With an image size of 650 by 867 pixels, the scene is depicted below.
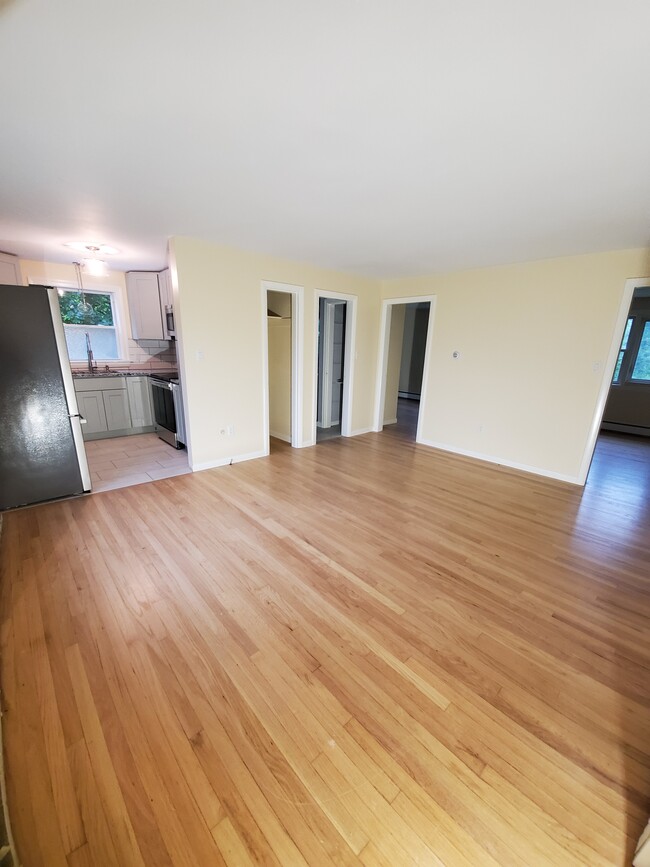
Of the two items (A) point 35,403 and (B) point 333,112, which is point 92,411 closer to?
(A) point 35,403

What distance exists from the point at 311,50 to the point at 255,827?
2.67m

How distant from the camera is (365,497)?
3.48 metres

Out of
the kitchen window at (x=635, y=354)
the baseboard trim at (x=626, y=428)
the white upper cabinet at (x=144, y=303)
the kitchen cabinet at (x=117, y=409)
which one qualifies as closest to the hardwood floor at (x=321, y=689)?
the kitchen cabinet at (x=117, y=409)

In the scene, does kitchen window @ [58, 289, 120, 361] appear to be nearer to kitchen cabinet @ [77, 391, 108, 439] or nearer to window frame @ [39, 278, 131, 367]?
window frame @ [39, 278, 131, 367]

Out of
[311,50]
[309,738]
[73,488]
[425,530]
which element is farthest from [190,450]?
[311,50]

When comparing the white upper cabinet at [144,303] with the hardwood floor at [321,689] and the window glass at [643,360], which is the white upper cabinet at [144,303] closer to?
the hardwood floor at [321,689]

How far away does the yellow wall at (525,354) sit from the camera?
12.0ft

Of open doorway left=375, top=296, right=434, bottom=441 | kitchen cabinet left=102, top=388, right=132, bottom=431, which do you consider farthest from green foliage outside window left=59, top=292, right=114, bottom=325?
open doorway left=375, top=296, right=434, bottom=441

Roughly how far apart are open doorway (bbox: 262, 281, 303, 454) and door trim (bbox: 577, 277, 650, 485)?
3.60 metres

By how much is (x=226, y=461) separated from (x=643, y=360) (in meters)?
8.17

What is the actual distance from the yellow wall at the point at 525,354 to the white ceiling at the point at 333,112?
0.88m

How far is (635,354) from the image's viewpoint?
6.65 meters

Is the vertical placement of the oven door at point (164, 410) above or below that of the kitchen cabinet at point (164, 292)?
below

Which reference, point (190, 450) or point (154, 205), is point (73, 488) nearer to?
point (190, 450)
